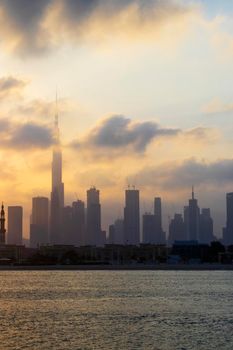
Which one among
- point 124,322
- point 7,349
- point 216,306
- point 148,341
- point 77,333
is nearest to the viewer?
point 7,349

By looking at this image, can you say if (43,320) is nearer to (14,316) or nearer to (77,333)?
(14,316)

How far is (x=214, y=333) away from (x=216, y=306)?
976 inches

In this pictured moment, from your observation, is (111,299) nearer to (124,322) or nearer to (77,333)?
(124,322)

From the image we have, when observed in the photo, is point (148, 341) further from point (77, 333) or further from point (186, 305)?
point (186, 305)

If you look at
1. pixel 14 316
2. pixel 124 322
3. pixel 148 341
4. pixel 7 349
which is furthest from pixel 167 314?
pixel 7 349

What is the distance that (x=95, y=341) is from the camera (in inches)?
1758

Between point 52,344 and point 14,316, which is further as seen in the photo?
point 14,316

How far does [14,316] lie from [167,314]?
1353cm

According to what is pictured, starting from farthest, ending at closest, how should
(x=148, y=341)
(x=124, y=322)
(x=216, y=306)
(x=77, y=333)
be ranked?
(x=216, y=306)
(x=124, y=322)
(x=77, y=333)
(x=148, y=341)

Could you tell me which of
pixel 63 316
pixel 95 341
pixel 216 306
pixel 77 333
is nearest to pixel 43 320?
pixel 63 316

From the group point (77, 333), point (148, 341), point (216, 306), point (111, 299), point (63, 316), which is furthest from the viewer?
point (111, 299)

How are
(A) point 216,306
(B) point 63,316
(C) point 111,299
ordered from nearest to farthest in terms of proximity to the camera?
(B) point 63,316 → (A) point 216,306 → (C) point 111,299

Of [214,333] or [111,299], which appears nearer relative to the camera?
[214,333]

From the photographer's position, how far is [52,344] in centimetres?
4341
